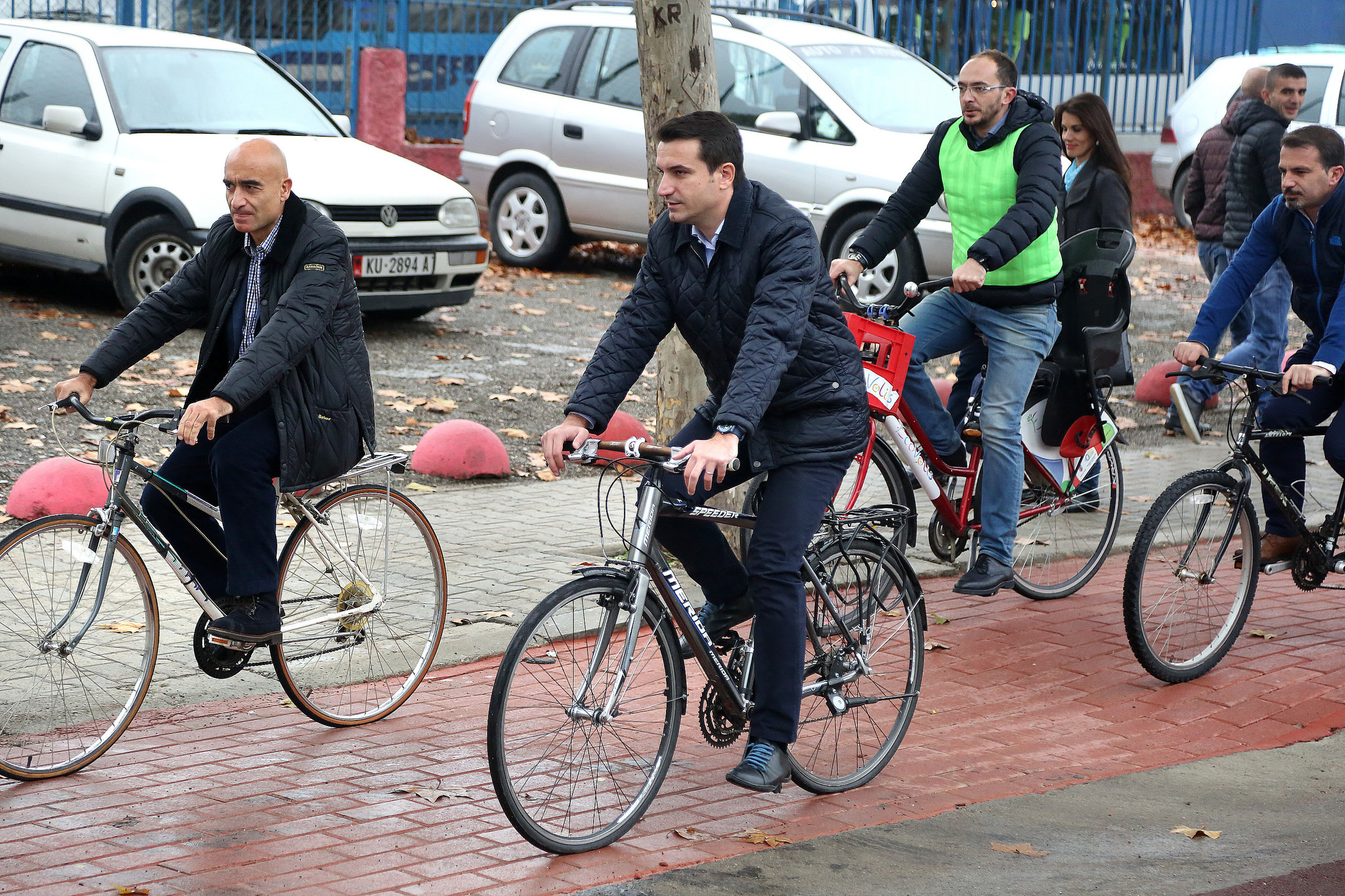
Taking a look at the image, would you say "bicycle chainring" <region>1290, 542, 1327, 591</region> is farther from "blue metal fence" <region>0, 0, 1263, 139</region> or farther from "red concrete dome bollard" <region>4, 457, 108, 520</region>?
"blue metal fence" <region>0, 0, 1263, 139</region>

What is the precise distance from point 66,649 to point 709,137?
227cm

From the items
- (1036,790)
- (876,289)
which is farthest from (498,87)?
(1036,790)

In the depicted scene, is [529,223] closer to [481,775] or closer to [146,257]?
[146,257]

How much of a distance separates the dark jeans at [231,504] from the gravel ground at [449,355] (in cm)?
300

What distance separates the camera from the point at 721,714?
14.7 feet

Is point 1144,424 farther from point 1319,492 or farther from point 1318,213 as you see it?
point 1318,213

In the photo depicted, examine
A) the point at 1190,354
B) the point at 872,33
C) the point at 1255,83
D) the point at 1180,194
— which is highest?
the point at 872,33

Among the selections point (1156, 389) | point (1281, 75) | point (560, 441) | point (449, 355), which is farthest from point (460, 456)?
point (1281, 75)

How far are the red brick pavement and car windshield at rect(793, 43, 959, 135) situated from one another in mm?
7594

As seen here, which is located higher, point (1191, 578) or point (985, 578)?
point (1191, 578)

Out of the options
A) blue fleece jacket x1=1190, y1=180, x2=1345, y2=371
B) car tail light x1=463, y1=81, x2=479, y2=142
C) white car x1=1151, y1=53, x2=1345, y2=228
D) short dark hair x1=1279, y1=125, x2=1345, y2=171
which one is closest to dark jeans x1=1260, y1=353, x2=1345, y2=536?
blue fleece jacket x1=1190, y1=180, x2=1345, y2=371

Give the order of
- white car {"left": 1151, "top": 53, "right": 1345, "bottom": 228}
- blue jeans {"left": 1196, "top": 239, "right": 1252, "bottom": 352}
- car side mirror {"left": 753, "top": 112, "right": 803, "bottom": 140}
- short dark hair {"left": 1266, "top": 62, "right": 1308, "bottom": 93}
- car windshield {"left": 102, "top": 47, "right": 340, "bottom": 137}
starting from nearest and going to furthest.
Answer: short dark hair {"left": 1266, "top": 62, "right": 1308, "bottom": 93} < blue jeans {"left": 1196, "top": 239, "right": 1252, "bottom": 352} < car windshield {"left": 102, "top": 47, "right": 340, "bottom": 137} < car side mirror {"left": 753, "top": 112, "right": 803, "bottom": 140} < white car {"left": 1151, "top": 53, "right": 1345, "bottom": 228}

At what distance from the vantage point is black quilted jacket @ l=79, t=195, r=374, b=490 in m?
4.70

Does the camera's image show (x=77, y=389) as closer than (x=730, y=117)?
Yes
